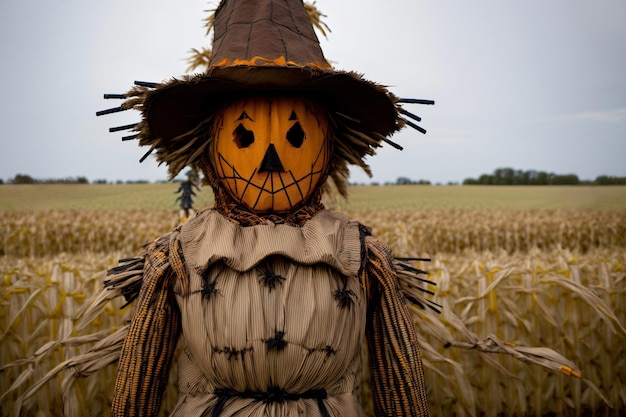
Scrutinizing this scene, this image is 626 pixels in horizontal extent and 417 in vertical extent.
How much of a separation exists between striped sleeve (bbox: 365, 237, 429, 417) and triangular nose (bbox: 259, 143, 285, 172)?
50 cm

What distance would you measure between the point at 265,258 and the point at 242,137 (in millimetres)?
477

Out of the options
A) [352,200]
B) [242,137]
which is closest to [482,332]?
[352,200]

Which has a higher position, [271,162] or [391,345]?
[271,162]

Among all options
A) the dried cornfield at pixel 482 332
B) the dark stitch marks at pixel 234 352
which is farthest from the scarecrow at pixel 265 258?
the dried cornfield at pixel 482 332

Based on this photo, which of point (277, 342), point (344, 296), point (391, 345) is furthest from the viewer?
point (391, 345)

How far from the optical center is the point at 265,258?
5.83 ft

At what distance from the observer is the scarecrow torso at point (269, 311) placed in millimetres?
1752

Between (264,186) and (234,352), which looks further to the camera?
(264,186)

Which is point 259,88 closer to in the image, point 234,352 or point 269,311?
point 269,311

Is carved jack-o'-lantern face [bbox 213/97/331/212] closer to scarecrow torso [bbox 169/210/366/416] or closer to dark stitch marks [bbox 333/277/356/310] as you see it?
scarecrow torso [bbox 169/210/366/416]

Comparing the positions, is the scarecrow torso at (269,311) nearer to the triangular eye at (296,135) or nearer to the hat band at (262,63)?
the triangular eye at (296,135)

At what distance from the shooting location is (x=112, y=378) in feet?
9.49

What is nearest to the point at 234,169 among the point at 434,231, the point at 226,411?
the point at 226,411

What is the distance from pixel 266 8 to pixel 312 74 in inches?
17.4
